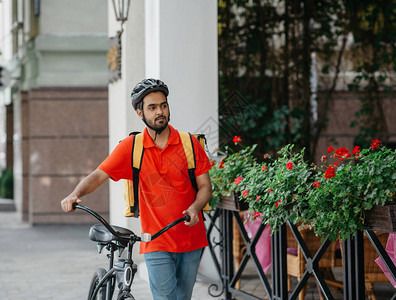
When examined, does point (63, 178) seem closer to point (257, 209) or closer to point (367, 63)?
point (367, 63)

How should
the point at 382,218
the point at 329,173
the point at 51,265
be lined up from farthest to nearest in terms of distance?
1. the point at 51,265
2. the point at 329,173
3. the point at 382,218

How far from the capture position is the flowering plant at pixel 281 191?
476 cm

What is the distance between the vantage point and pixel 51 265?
9445mm

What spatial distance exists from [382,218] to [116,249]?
1550 mm

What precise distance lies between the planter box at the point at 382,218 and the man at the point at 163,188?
3.38 feet

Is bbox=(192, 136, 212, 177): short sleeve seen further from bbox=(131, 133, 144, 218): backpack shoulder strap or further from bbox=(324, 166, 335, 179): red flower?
bbox=(324, 166, 335, 179): red flower

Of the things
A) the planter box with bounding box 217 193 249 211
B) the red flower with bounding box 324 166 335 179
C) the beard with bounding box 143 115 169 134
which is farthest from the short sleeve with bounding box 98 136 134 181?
the planter box with bounding box 217 193 249 211

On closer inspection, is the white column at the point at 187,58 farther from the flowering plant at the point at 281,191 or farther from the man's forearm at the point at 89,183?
the man's forearm at the point at 89,183

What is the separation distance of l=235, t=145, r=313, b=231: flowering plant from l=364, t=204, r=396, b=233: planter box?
460 millimetres

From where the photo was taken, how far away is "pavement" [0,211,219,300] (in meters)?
7.50

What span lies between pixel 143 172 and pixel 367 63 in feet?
29.6

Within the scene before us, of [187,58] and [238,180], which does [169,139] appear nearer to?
[238,180]

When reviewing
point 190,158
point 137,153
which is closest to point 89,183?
point 137,153

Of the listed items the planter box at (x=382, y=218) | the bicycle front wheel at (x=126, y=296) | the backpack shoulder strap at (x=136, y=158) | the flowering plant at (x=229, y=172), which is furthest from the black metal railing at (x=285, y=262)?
the bicycle front wheel at (x=126, y=296)
